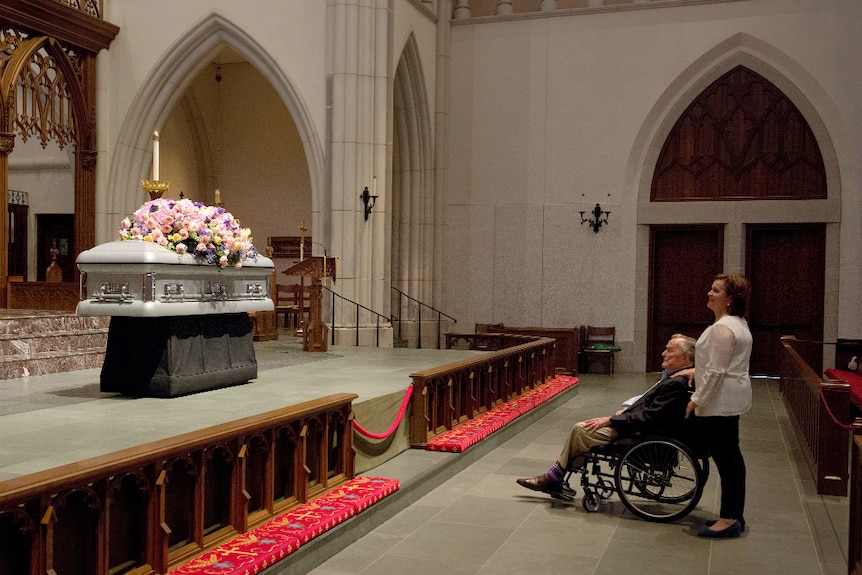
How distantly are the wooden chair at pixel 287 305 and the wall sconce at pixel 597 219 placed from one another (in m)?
4.84

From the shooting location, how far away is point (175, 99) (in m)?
13.2

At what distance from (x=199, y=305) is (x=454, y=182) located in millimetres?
9287

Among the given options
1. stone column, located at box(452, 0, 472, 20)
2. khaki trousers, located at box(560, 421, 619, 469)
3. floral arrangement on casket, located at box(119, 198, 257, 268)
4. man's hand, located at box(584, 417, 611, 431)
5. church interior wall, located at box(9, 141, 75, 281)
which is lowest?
khaki trousers, located at box(560, 421, 619, 469)

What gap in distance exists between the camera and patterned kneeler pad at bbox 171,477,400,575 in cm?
368

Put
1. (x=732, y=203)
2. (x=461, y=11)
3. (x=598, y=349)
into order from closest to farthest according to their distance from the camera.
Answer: (x=598, y=349)
(x=732, y=203)
(x=461, y=11)

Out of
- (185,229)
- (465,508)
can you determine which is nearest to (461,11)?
(185,229)

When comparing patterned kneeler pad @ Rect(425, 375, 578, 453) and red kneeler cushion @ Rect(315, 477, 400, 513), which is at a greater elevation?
red kneeler cushion @ Rect(315, 477, 400, 513)

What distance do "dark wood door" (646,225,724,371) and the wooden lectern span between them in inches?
249

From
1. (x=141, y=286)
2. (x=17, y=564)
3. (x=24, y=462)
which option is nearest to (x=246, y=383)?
(x=141, y=286)

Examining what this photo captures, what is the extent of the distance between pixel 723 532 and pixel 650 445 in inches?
24.3

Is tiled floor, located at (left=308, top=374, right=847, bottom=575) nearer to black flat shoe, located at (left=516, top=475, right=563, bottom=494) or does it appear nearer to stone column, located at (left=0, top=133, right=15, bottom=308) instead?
black flat shoe, located at (left=516, top=475, right=563, bottom=494)

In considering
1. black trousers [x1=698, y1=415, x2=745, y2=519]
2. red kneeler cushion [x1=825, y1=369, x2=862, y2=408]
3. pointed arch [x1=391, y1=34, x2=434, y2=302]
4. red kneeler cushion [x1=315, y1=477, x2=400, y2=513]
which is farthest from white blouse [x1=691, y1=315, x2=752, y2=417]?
pointed arch [x1=391, y1=34, x2=434, y2=302]

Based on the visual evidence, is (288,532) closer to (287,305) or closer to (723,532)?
(723,532)

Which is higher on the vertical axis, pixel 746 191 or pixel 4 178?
pixel 746 191
